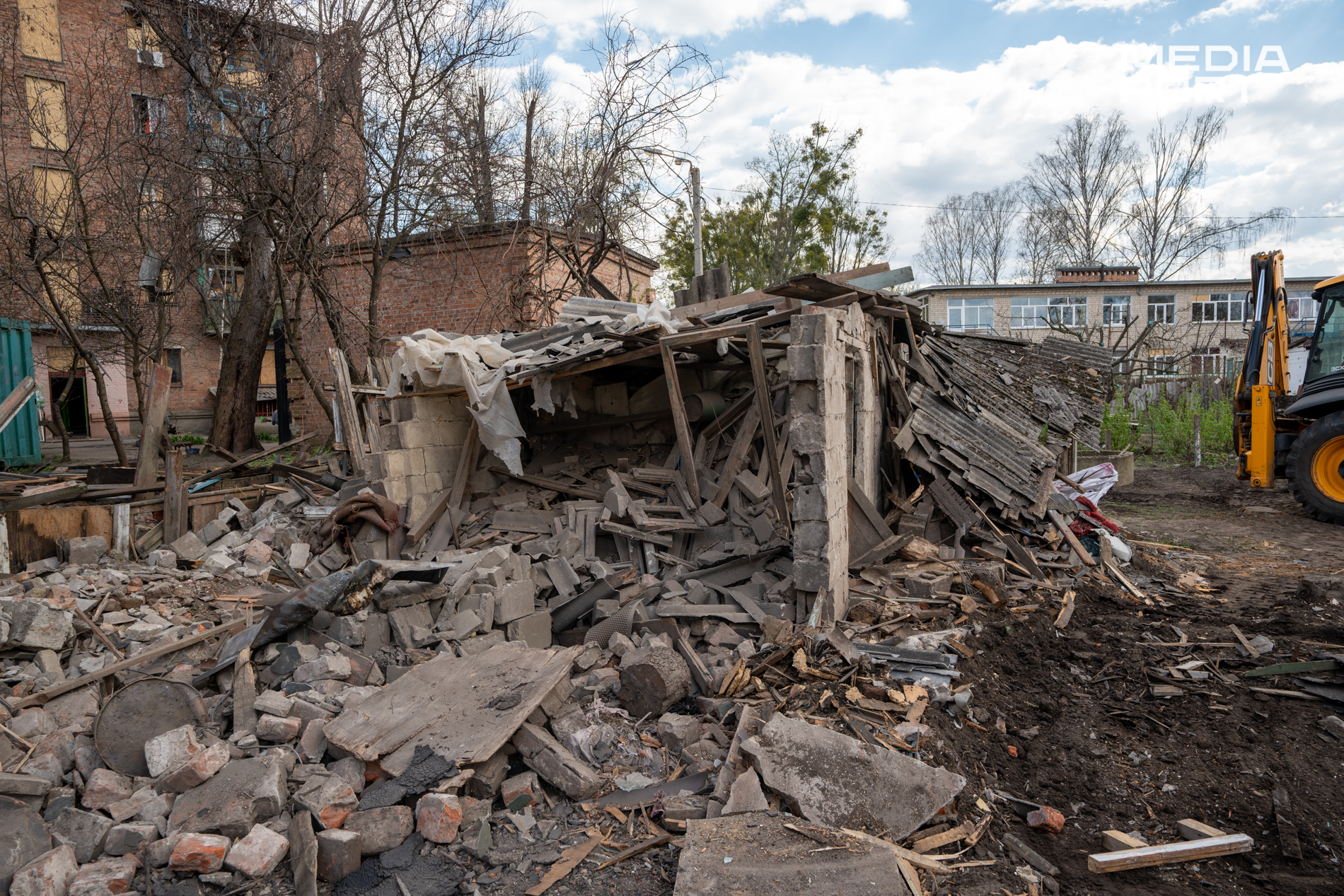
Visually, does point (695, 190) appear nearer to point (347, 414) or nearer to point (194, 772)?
point (347, 414)

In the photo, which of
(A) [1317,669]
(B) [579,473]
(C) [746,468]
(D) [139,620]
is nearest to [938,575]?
(C) [746,468]

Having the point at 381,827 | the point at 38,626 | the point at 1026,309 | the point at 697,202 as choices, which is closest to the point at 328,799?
the point at 381,827

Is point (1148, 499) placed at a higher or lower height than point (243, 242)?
lower

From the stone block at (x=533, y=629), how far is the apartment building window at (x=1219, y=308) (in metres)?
39.0

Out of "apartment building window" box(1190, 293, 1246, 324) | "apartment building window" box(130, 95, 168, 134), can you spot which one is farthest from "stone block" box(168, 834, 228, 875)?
"apartment building window" box(1190, 293, 1246, 324)

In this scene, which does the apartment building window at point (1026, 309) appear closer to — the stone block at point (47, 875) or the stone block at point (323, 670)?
the stone block at point (323, 670)

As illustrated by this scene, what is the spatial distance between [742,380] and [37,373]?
967 inches

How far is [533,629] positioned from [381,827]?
3048mm

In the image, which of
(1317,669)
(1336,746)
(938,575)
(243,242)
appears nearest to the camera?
(1336,746)

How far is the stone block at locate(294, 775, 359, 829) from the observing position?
158 inches

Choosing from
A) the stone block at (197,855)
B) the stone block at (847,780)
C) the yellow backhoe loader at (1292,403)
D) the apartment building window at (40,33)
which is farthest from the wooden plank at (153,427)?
the apartment building window at (40,33)

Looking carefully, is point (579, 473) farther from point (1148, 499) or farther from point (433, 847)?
point (1148, 499)

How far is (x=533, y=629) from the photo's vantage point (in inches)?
276

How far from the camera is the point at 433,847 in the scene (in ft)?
13.2
